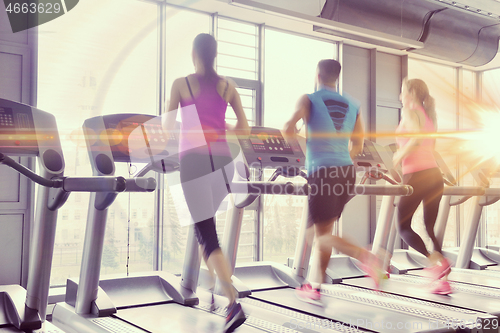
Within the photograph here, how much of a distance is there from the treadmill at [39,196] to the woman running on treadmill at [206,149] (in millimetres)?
479

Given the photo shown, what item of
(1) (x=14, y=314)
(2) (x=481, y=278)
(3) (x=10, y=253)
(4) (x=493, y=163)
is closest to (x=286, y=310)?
(1) (x=14, y=314)

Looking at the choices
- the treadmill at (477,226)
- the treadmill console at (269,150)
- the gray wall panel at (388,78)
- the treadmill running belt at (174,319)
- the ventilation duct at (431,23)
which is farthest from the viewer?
the gray wall panel at (388,78)

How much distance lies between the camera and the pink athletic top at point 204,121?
7.19ft

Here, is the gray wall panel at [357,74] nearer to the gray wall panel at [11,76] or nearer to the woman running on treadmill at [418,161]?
the woman running on treadmill at [418,161]

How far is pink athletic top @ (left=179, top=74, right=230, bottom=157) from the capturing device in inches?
86.3

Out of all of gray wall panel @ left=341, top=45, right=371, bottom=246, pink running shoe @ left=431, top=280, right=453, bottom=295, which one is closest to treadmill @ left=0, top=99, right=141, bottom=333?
pink running shoe @ left=431, top=280, right=453, bottom=295

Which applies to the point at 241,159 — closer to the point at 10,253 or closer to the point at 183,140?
the point at 183,140

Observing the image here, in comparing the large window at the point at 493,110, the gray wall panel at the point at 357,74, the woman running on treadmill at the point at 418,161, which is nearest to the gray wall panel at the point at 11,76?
the woman running on treadmill at the point at 418,161

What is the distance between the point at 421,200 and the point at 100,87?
108 inches

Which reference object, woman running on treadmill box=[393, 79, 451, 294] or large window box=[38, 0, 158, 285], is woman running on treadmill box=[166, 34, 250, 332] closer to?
woman running on treadmill box=[393, 79, 451, 294]

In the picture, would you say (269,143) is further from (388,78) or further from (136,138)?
(388,78)

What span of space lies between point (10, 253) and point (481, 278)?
3.93m

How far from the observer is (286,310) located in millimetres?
2891

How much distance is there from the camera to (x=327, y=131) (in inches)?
101
